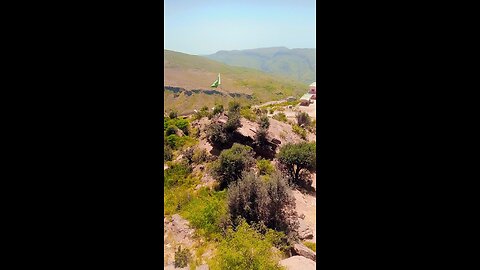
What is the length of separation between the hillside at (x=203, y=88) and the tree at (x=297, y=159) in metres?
8.74

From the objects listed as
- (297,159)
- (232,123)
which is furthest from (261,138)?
(297,159)

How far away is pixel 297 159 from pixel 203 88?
13986 mm

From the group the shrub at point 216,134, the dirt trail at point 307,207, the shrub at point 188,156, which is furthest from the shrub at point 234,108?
the dirt trail at point 307,207

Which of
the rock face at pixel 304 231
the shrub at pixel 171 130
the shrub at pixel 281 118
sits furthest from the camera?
the shrub at pixel 281 118

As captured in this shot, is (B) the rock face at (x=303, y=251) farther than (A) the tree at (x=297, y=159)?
No

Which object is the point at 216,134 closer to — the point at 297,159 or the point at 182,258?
the point at 297,159

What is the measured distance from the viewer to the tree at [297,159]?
13172 mm

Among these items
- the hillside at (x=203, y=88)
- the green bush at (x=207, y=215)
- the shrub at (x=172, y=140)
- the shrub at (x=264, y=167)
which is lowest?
the green bush at (x=207, y=215)

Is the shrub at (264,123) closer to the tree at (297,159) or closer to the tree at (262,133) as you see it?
the tree at (262,133)

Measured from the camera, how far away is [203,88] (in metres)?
25.6

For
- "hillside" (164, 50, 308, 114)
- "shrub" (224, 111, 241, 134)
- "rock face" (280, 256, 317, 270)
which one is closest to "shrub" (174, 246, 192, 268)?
"rock face" (280, 256, 317, 270)

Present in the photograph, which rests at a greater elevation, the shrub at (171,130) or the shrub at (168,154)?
the shrub at (171,130)
